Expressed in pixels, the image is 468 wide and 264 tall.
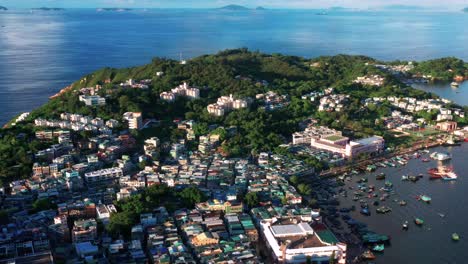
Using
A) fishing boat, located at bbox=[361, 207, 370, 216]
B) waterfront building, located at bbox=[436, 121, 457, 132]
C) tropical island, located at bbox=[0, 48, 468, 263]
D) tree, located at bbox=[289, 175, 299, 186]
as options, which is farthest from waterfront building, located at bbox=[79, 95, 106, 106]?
waterfront building, located at bbox=[436, 121, 457, 132]

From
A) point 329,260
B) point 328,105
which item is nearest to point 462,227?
point 329,260

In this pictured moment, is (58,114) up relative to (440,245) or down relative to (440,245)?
up

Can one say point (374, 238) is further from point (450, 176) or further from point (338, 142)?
point (338, 142)

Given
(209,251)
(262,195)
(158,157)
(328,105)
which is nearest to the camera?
(209,251)

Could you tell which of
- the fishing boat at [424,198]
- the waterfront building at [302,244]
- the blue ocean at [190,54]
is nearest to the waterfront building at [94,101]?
the blue ocean at [190,54]

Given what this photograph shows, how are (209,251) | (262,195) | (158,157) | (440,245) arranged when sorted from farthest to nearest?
(158,157)
(262,195)
(440,245)
(209,251)

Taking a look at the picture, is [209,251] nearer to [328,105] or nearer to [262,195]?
[262,195]
